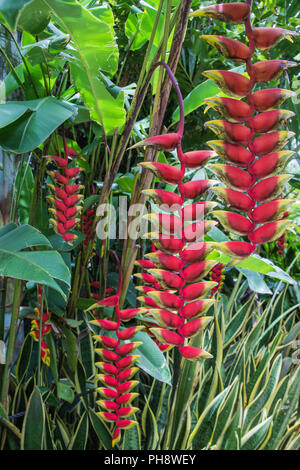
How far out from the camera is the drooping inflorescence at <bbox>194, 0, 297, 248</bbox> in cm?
26

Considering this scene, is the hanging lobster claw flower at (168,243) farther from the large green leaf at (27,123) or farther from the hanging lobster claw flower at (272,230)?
the large green leaf at (27,123)

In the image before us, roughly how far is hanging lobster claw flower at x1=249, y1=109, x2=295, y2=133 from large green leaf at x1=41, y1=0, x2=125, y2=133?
0.35m

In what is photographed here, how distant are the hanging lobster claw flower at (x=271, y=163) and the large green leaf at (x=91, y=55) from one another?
14.7 inches

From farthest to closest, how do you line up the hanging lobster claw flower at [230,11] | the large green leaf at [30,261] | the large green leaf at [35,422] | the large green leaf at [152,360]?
1. the large green leaf at [35,422]
2. the large green leaf at [152,360]
3. the large green leaf at [30,261]
4. the hanging lobster claw flower at [230,11]

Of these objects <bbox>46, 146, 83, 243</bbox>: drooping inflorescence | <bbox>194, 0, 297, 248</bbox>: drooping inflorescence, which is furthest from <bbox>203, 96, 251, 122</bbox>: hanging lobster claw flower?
<bbox>46, 146, 83, 243</bbox>: drooping inflorescence

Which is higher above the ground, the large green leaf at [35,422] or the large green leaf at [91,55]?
the large green leaf at [91,55]

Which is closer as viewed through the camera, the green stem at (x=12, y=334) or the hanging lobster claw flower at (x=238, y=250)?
the hanging lobster claw flower at (x=238, y=250)

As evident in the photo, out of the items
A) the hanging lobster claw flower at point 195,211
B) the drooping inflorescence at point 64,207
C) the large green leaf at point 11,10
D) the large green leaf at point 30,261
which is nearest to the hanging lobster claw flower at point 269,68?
the hanging lobster claw flower at point 195,211

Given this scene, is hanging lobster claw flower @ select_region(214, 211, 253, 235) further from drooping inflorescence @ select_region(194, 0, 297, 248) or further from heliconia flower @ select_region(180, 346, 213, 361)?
heliconia flower @ select_region(180, 346, 213, 361)

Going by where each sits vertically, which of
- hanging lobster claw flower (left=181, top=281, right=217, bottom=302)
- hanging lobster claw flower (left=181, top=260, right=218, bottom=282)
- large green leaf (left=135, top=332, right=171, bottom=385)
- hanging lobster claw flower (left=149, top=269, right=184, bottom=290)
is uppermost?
hanging lobster claw flower (left=181, top=260, right=218, bottom=282)

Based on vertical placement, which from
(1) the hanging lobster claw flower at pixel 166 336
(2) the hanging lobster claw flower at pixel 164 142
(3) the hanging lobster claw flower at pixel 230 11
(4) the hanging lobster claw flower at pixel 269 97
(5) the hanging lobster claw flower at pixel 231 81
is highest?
(3) the hanging lobster claw flower at pixel 230 11

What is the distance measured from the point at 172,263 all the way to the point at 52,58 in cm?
43

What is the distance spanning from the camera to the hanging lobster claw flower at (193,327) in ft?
1.01

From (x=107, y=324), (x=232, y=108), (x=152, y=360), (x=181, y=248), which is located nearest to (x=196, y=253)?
(x=181, y=248)
